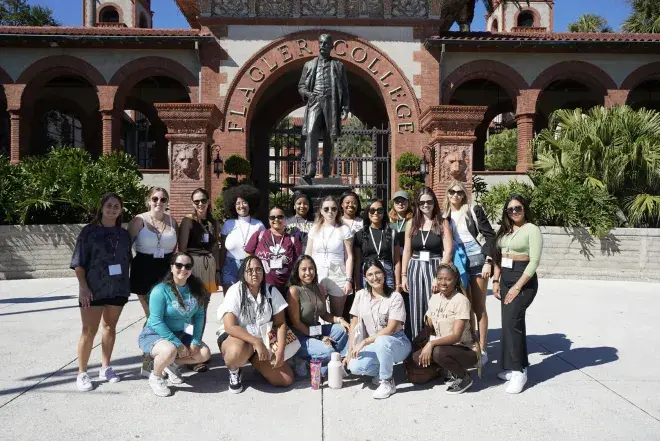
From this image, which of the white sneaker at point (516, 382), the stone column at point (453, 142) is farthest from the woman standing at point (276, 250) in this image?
the stone column at point (453, 142)

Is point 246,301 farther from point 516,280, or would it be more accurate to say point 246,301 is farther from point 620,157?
point 620,157

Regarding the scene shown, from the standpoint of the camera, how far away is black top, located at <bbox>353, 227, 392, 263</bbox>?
544 centimetres

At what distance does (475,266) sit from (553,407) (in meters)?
1.61

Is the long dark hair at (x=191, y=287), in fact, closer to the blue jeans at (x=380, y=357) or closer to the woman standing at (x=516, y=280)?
the blue jeans at (x=380, y=357)

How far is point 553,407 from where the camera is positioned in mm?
4262

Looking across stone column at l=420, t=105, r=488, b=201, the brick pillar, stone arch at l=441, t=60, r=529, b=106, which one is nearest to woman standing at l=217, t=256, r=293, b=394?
stone column at l=420, t=105, r=488, b=201

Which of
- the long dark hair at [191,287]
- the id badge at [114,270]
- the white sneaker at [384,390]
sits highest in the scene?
→ the id badge at [114,270]

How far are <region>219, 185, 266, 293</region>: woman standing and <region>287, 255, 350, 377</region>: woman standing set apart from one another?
0.87 metres

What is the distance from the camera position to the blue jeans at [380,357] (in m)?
4.53

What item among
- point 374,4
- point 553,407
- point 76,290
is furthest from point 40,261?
point 374,4

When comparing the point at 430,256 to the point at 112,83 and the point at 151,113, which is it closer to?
the point at 112,83

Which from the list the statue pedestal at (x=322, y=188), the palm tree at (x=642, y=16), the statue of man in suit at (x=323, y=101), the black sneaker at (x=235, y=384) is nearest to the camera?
the black sneaker at (x=235, y=384)

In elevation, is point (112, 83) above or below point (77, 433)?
above

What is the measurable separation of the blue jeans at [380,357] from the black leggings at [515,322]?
917 mm
